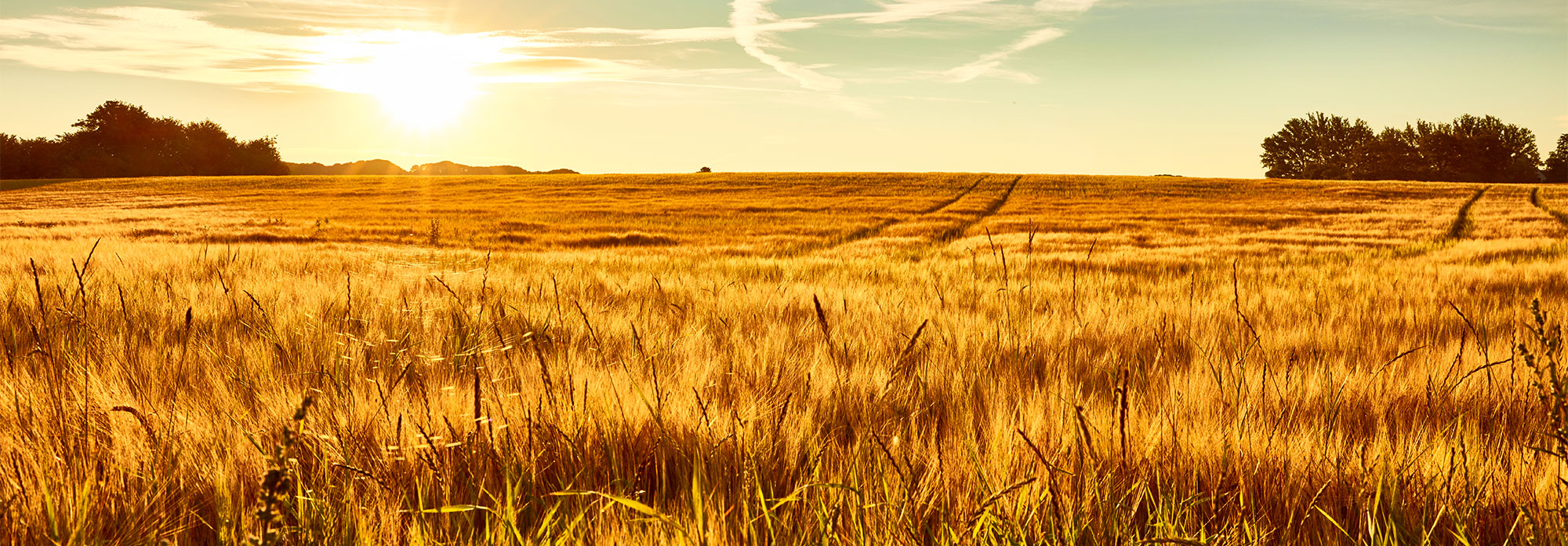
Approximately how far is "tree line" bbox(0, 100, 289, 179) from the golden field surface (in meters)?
96.7

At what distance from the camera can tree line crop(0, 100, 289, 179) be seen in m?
75.1

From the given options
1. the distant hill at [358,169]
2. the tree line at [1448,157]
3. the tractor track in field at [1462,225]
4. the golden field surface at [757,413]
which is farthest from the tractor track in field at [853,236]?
the tree line at [1448,157]

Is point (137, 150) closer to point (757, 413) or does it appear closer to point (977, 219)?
point (977, 219)

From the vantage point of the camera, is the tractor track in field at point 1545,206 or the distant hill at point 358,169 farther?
the distant hill at point 358,169

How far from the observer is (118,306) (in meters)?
3.55

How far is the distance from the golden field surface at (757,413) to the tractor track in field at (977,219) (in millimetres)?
15393

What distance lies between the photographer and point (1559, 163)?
97.4m

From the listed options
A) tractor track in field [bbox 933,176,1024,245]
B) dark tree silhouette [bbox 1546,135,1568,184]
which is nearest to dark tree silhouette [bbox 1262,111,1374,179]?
dark tree silhouette [bbox 1546,135,1568,184]

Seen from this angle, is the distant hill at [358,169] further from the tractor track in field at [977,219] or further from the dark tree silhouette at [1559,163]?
the dark tree silhouette at [1559,163]

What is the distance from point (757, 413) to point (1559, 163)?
5510 inches

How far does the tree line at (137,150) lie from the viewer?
7512cm

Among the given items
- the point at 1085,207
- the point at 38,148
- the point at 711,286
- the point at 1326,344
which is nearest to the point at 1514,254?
the point at 1326,344

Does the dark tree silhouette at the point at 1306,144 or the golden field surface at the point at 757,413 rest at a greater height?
the dark tree silhouette at the point at 1306,144

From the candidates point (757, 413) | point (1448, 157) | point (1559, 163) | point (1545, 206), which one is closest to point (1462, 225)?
point (1545, 206)
